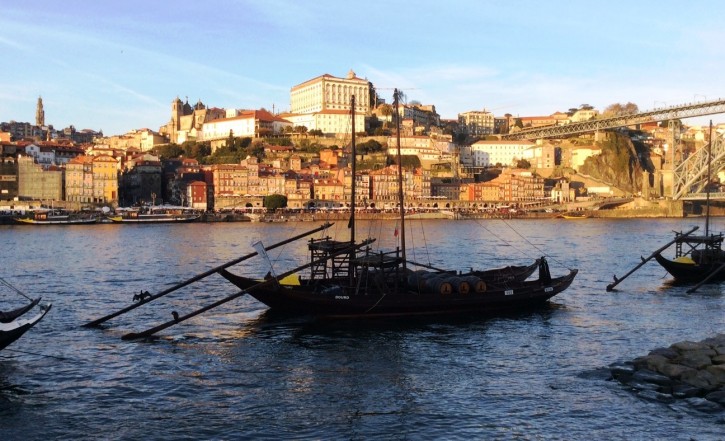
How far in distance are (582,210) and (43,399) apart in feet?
312

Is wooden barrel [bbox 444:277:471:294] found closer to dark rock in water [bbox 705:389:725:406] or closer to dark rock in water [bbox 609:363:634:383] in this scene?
dark rock in water [bbox 609:363:634:383]

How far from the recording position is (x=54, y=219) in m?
80.9

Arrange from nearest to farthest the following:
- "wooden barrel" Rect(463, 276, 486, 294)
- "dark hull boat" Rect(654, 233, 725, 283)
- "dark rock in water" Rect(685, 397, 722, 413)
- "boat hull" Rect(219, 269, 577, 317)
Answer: "dark rock in water" Rect(685, 397, 722, 413), "boat hull" Rect(219, 269, 577, 317), "wooden barrel" Rect(463, 276, 486, 294), "dark hull boat" Rect(654, 233, 725, 283)

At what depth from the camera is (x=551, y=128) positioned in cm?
12300

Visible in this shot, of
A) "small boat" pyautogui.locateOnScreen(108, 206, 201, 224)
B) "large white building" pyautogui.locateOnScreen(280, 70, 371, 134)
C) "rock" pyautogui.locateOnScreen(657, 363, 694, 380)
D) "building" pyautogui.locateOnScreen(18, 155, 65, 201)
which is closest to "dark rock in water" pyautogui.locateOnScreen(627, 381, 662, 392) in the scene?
"rock" pyautogui.locateOnScreen(657, 363, 694, 380)

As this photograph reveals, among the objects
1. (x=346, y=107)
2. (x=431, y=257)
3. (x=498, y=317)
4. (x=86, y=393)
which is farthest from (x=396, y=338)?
(x=346, y=107)

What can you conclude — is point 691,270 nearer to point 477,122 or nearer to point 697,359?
point 697,359

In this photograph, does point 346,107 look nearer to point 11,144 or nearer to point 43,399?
point 11,144

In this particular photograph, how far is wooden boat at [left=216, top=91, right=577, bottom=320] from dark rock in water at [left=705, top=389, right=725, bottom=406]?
858cm

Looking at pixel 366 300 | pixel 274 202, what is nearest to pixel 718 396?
pixel 366 300

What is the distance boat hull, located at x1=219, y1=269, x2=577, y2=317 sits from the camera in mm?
19344

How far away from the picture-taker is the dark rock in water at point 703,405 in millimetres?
12086

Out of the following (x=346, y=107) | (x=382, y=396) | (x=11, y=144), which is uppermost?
(x=346, y=107)

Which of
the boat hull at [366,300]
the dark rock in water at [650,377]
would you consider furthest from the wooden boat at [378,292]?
the dark rock in water at [650,377]
